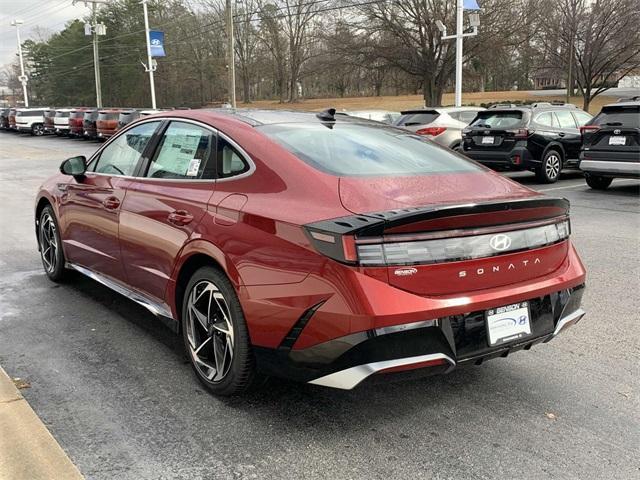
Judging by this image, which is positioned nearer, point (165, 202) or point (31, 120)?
point (165, 202)

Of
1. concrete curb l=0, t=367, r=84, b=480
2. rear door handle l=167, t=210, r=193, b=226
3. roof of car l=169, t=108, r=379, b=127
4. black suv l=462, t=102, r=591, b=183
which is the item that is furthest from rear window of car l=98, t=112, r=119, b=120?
concrete curb l=0, t=367, r=84, b=480

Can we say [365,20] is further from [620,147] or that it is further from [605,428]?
[605,428]

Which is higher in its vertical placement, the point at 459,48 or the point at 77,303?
the point at 459,48

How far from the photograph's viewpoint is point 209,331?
344 cm

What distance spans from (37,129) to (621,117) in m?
34.8

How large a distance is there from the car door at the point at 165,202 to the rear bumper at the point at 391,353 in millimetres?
998

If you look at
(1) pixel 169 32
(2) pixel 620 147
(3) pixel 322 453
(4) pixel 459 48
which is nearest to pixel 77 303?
(3) pixel 322 453

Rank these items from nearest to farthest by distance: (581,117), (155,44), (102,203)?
(102,203), (581,117), (155,44)

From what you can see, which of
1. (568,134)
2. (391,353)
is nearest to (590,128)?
(568,134)

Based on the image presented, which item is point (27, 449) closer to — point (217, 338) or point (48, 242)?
point (217, 338)

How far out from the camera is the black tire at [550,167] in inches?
506

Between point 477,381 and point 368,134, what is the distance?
5.45 feet

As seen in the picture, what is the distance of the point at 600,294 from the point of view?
538 centimetres

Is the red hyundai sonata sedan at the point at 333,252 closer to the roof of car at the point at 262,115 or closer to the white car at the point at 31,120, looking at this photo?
the roof of car at the point at 262,115
